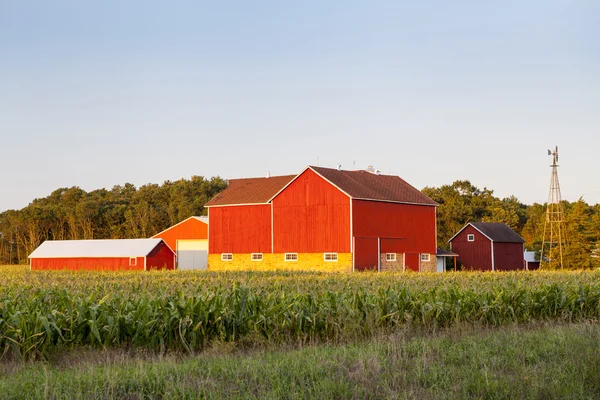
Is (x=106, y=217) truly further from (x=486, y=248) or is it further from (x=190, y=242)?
(x=486, y=248)

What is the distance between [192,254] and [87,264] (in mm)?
8731

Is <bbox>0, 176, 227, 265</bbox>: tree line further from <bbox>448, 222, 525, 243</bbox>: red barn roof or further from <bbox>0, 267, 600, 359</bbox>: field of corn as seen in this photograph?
<bbox>0, 267, 600, 359</bbox>: field of corn

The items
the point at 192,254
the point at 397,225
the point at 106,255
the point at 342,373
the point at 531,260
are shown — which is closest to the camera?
the point at 342,373

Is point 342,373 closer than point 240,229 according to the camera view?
Yes

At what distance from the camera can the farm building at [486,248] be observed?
→ 6075cm

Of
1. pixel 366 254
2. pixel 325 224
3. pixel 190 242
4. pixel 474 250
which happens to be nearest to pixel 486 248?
pixel 474 250

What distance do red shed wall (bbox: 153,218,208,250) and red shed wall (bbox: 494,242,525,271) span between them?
2554cm

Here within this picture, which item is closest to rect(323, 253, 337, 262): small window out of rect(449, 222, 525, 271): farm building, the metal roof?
the metal roof

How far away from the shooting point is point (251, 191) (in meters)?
54.1

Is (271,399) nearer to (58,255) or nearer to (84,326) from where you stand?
(84,326)

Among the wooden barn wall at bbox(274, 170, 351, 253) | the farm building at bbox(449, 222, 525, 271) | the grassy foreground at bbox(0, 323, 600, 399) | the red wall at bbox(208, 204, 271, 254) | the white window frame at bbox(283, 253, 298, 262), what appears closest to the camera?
the grassy foreground at bbox(0, 323, 600, 399)

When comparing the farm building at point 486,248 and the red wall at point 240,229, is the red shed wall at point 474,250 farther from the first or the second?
the red wall at point 240,229

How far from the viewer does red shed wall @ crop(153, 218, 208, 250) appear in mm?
59906

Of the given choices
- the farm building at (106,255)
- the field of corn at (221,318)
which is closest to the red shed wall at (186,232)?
the farm building at (106,255)
